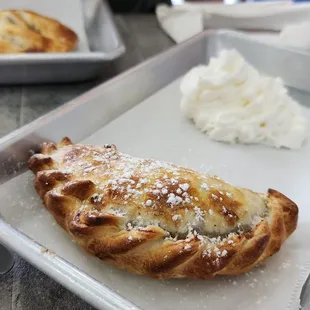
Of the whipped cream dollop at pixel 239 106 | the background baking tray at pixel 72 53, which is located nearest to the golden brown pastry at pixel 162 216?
the whipped cream dollop at pixel 239 106

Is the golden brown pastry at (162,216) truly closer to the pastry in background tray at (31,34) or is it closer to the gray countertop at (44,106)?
the gray countertop at (44,106)

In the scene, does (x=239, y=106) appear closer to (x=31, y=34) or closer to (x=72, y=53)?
(x=72, y=53)

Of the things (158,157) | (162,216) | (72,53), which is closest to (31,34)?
(72,53)

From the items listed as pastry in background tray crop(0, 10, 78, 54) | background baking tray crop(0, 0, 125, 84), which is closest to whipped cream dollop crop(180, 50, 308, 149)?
background baking tray crop(0, 0, 125, 84)

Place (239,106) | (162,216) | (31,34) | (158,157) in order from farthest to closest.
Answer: (31,34) → (239,106) → (158,157) → (162,216)

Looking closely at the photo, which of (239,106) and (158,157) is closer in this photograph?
(158,157)

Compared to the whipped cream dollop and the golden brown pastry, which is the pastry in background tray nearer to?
the whipped cream dollop
